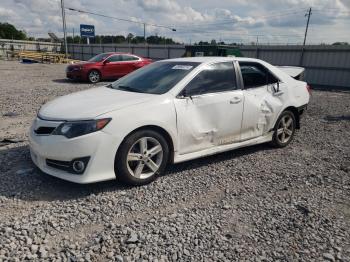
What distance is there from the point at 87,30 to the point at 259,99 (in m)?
39.6

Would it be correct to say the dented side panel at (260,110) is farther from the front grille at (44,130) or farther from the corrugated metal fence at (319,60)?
the corrugated metal fence at (319,60)

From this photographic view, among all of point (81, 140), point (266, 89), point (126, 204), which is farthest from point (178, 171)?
point (266, 89)

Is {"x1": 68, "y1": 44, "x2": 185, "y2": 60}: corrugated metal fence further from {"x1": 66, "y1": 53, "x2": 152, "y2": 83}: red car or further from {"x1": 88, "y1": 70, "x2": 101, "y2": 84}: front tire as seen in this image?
{"x1": 88, "y1": 70, "x2": 101, "y2": 84}: front tire

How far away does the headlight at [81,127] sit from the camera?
10.5 feet

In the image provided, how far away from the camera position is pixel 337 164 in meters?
4.59

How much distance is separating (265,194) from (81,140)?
2.23 meters

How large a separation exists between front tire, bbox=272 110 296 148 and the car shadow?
1426mm

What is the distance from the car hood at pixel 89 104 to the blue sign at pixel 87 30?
39010 mm

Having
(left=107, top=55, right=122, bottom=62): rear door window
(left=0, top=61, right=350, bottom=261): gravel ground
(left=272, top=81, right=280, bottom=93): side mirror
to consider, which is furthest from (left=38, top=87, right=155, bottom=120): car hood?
(left=107, top=55, right=122, bottom=62): rear door window

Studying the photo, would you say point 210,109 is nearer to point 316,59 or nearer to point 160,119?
point 160,119

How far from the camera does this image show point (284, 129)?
520 cm

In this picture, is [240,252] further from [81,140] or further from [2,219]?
[2,219]

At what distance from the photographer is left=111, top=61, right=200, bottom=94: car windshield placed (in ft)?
13.1

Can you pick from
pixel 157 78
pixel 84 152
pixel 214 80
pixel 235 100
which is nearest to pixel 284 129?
pixel 235 100
